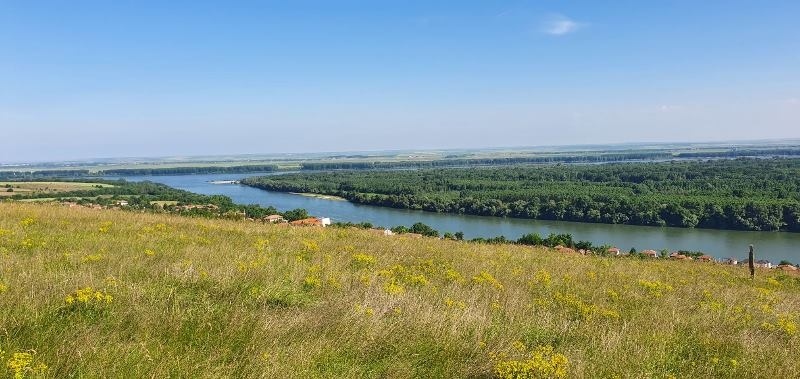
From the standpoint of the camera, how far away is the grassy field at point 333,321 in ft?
10.8

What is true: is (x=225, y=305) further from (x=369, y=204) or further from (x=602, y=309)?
(x=369, y=204)

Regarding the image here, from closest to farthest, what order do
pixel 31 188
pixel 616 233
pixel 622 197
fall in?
pixel 616 233 → pixel 622 197 → pixel 31 188

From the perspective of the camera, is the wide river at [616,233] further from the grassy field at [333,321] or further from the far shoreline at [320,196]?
the grassy field at [333,321]

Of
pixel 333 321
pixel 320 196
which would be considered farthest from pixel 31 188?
pixel 333 321

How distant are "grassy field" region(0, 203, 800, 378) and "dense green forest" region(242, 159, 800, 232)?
188ft

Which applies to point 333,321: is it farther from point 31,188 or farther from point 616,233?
point 31,188

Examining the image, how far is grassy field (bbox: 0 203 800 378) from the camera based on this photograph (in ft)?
10.8

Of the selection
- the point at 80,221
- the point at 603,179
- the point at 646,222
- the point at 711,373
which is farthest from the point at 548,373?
the point at 603,179

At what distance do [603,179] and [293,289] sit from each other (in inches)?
4399

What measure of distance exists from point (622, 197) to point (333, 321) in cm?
7245

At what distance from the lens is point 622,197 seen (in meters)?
69.3

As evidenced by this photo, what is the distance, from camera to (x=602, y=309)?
5.73 m

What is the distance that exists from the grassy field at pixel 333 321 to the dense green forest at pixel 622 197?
2259 inches

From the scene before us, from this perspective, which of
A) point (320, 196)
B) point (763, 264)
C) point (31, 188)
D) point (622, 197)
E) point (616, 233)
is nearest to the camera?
point (763, 264)
